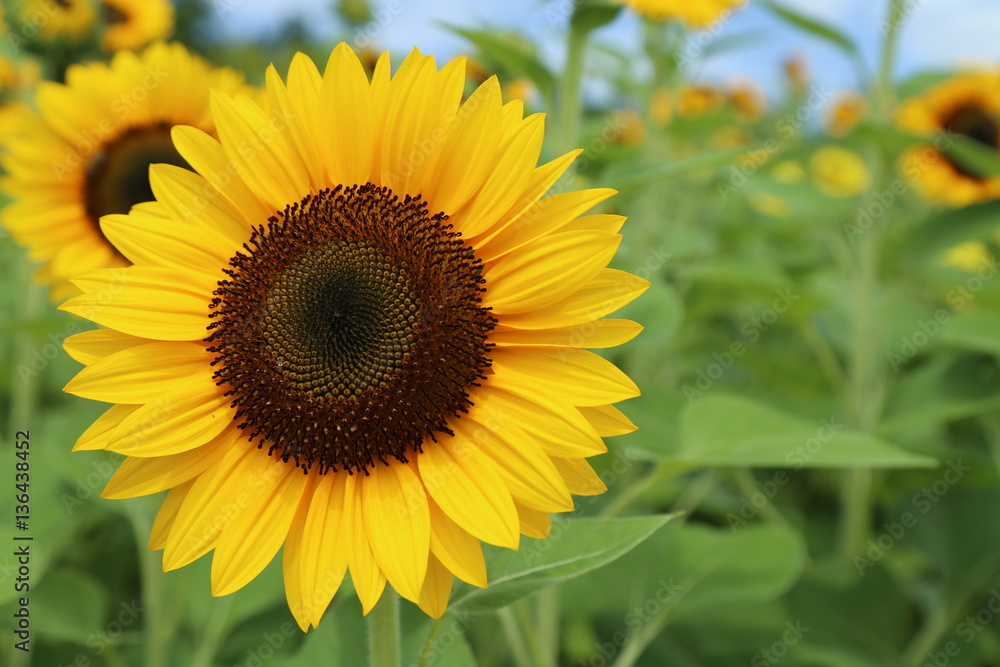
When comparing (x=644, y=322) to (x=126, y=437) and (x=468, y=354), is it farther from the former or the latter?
(x=126, y=437)

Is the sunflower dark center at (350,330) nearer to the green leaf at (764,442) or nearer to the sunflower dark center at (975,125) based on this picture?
the green leaf at (764,442)

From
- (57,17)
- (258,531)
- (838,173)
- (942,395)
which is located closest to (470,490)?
(258,531)

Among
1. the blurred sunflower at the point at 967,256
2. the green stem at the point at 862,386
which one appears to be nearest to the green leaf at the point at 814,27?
the green stem at the point at 862,386

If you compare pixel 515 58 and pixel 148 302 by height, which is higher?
pixel 515 58

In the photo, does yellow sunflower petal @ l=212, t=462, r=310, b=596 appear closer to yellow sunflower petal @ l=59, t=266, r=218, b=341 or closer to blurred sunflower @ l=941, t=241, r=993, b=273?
yellow sunflower petal @ l=59, t=266, r=218, b=341

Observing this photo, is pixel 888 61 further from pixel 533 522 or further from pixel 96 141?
pixel 96 141

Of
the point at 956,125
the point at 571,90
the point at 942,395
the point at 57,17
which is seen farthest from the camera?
the point at 956,125

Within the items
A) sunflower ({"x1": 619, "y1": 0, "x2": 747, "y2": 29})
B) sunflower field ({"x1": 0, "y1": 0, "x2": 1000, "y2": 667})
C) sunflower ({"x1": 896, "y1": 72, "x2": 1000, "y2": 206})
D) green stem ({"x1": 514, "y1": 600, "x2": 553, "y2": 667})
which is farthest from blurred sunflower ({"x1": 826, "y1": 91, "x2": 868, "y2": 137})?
green stem ({"x1": 514, "y1": 600, "x2": 553, "y2": 667})

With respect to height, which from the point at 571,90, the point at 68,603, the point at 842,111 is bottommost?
the point at 68,603
